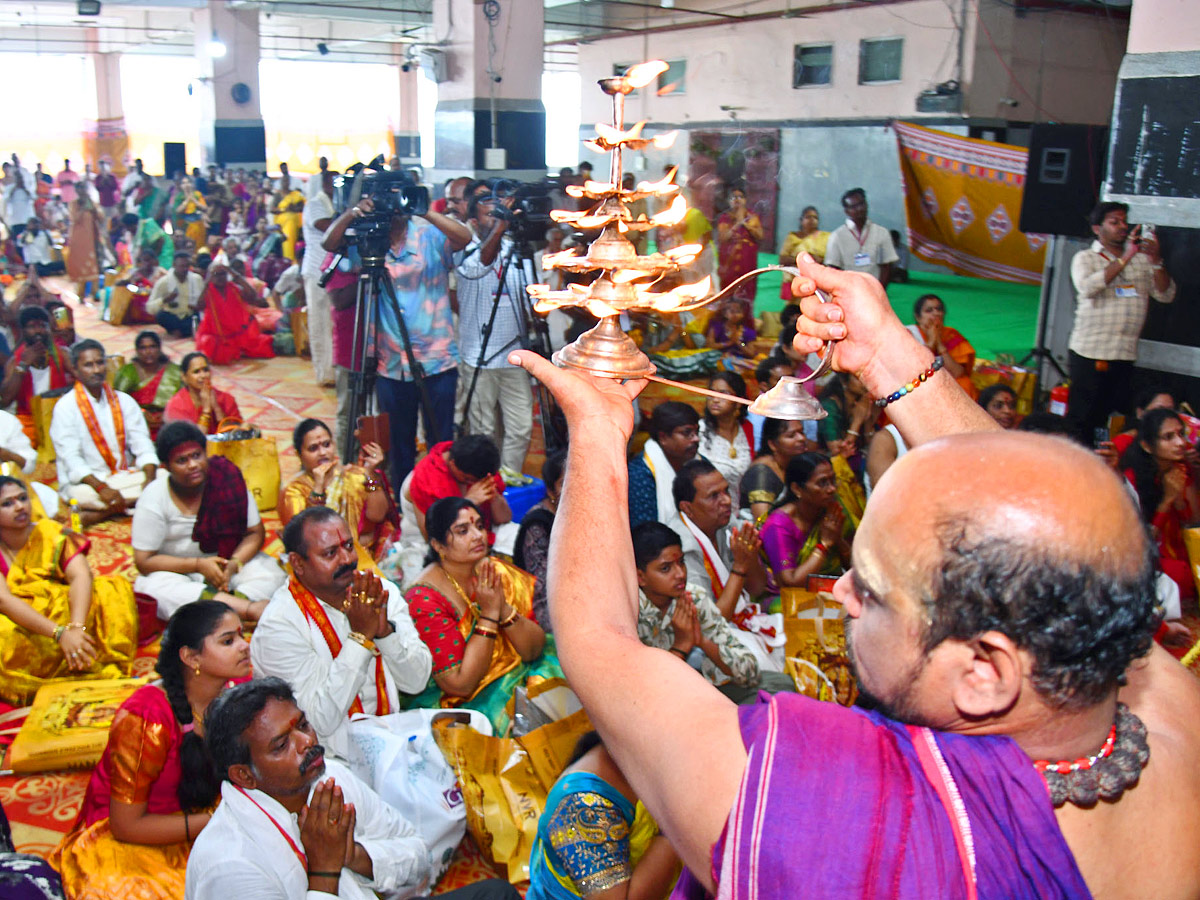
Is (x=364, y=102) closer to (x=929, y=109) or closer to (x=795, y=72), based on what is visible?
(x=795, y=72)

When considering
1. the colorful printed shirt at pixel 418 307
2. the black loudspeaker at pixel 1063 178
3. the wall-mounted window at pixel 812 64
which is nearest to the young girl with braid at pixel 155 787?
the colorful printed shirt at pixel 418 307

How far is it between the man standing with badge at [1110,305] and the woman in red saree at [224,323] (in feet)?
19.4

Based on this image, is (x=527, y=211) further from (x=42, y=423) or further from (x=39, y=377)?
(x=39, y=377)

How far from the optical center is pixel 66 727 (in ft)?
9.32

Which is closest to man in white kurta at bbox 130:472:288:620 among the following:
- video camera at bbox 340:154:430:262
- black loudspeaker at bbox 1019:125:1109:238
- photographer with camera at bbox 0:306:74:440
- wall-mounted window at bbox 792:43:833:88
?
video camera at bbox 340:154:430:262

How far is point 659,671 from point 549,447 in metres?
4.03

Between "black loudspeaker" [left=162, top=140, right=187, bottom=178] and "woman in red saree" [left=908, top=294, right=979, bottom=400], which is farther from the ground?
"black loudspeaker" [left=162, top=140, right=187, bottom=178]

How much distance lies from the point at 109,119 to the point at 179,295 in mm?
15132

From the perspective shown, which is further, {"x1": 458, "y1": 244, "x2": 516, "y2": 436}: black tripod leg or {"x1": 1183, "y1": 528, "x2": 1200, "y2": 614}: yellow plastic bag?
{"x1": 458, "y1": 244, "x2": 516, "y2": 436}: black tripod leg

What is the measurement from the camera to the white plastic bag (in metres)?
2.46

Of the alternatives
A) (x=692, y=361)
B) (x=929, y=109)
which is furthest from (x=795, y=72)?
(x=692, y=361)

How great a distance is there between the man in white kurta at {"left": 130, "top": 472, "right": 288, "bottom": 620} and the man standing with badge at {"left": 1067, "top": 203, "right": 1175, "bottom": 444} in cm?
355

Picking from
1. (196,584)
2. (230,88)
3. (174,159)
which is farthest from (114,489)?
(174,159)

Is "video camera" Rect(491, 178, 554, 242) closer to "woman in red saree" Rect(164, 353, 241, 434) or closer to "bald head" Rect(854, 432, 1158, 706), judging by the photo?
"woman in red saree" Rect(164, 353, 241, 434)
